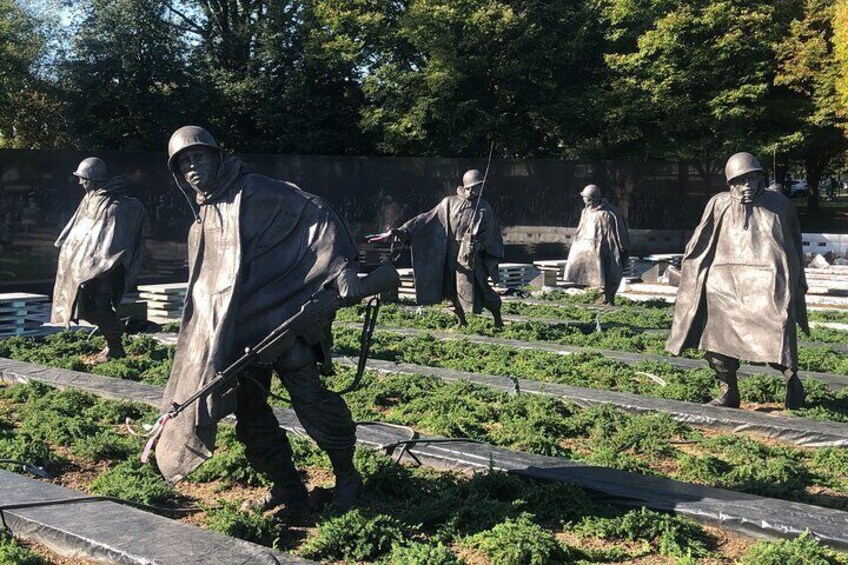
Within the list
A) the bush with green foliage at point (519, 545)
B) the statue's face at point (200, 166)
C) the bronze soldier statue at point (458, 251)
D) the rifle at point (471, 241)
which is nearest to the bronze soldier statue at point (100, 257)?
the bronze soldier statue at point (458, 251)

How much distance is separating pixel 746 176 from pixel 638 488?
3.20 meters

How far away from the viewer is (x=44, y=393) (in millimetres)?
8625

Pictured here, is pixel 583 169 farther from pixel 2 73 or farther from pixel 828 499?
pixel 828 499

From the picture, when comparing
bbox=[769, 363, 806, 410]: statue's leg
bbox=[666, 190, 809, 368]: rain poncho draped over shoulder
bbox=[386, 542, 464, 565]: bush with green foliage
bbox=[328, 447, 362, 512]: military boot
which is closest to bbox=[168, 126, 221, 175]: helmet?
bbox=[328, 447, 362, 512]: military boot

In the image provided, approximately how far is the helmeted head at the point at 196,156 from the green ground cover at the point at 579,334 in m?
6.72

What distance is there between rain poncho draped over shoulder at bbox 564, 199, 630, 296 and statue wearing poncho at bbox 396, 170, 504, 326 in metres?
3.76

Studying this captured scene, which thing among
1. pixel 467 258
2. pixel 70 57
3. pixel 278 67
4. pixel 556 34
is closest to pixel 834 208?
pixel 556 34

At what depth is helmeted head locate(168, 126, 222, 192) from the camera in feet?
15.6

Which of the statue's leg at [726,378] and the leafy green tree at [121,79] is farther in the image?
the leafy green tree at [121,79]

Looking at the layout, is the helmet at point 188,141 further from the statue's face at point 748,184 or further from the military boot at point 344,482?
the statue's face at point 748,184

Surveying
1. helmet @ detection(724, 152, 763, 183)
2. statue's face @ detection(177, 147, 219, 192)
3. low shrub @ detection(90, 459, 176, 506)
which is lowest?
low shrub @ detection(90, 459, 176, 506)

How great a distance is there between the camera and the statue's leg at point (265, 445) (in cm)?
494

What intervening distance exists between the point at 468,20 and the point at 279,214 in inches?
895

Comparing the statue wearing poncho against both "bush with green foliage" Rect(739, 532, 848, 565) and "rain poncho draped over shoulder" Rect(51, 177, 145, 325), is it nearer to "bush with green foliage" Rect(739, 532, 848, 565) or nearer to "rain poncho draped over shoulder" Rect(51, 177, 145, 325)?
"rain poncho draped over shoulder" Rect(51, 177, 145, 325)
